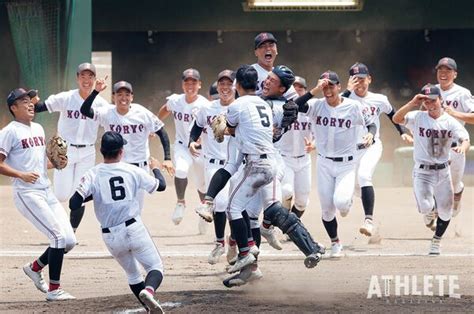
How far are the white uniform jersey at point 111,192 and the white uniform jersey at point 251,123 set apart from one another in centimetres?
129

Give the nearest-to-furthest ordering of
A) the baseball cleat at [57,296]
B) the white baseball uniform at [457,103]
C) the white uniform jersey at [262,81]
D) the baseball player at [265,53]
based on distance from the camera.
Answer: the baseball cleat at [57,296], the white uniform jersey at [262,81], the baseball player at [265,53], the white baseball uniform at [457,103]

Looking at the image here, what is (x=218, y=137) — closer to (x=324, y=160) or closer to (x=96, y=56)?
(x=324, y=160)

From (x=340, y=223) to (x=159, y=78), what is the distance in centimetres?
749

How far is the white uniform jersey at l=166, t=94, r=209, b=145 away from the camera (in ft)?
46.1

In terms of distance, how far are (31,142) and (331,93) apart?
329cm

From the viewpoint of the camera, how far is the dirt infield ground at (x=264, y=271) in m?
9.27

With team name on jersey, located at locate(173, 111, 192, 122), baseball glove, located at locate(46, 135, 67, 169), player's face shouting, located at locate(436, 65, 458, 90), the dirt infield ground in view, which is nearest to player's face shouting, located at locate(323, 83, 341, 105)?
the dirt infield ground

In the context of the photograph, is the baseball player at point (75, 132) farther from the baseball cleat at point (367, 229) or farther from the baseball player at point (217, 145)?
the baseball cleat at point (367, 229)

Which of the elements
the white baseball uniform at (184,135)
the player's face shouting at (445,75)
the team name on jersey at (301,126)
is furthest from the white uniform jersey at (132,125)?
the player's face shouting at (445,75)

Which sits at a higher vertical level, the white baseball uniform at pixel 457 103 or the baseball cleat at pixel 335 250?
the white baseball uniform at pixel 457 103

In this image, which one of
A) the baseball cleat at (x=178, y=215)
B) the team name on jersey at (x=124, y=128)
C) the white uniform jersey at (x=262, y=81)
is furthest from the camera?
the baseball cleat at (x=178, y=215)

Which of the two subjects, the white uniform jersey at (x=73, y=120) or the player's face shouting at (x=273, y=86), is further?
the white uniform jersey at (x=73, y=120)

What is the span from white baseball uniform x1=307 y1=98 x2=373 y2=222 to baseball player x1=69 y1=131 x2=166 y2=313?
361 centimetres

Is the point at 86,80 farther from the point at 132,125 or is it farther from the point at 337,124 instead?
the point at 337,124
